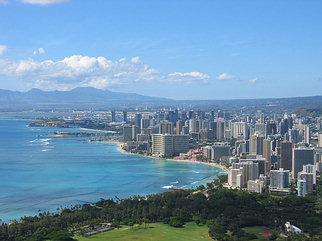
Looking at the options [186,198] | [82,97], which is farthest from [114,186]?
[82,97]

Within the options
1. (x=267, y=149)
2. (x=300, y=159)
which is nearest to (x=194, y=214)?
(x=300, y=159)

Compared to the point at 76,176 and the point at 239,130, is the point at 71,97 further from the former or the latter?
the point at 76,176

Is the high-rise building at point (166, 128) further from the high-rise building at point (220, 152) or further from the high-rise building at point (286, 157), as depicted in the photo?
the high-rise building at point (286, 157)

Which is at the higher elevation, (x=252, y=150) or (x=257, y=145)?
(x=257, y=145)

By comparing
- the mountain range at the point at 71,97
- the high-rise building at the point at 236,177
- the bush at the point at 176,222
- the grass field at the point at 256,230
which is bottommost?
the grass field at the point at 256,230

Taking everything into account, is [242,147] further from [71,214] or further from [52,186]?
[71,214]

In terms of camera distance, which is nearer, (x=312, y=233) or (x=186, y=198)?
(x=312, y=233)

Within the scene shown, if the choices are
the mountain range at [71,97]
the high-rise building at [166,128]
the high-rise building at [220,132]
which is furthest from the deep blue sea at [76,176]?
the mountain range at [71,97]
